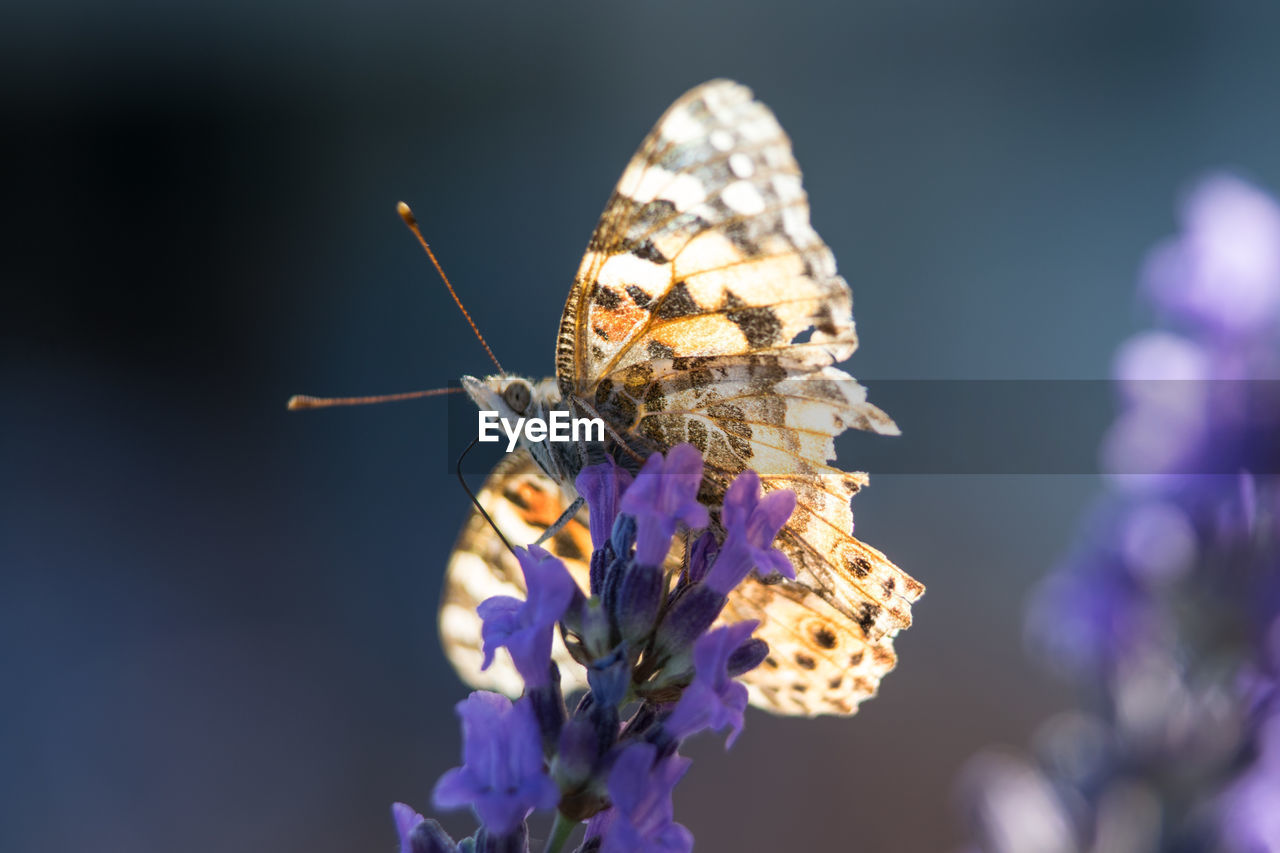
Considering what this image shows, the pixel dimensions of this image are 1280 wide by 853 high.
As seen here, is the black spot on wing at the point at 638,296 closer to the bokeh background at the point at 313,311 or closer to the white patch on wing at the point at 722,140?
the white patch on wing at the point at 722,140

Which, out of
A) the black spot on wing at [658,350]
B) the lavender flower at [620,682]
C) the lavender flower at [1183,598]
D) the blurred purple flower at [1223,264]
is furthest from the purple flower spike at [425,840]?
the blurred purple flower at [1223,264]

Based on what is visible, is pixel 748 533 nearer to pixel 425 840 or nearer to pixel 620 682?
pixel 620 682

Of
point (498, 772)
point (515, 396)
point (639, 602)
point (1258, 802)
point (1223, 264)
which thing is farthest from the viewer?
point (1223, 264)

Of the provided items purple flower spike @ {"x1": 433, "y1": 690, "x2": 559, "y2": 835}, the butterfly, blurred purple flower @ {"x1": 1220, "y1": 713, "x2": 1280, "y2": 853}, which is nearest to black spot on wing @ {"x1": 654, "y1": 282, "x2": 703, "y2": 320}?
the butterfly

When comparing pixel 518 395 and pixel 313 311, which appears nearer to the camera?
pixel 518 395

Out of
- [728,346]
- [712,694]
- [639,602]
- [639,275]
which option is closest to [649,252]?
[639,275]

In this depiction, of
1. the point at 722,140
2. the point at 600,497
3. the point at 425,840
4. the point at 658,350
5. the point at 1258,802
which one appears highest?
the point at 722,140

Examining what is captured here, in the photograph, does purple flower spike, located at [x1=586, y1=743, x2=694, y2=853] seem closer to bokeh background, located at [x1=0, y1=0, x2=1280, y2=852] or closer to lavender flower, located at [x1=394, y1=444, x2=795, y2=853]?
lavender flower, located at [x1=394, y1=444, x2=795, y2=853]
